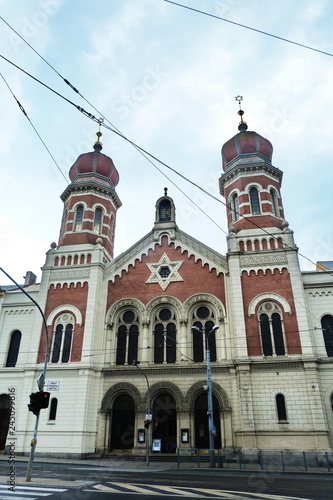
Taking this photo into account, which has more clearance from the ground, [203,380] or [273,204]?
[273,204]

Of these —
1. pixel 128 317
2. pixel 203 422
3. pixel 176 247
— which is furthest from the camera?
pixel 176 247

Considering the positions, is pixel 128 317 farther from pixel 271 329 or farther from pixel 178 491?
pixel 178 491

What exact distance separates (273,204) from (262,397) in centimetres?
1589

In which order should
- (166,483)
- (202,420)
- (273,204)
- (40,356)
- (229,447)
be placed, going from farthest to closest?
(273,204) → (40,356) → (202,420) → (229,447) → (166,483)

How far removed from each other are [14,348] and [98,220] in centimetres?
1299

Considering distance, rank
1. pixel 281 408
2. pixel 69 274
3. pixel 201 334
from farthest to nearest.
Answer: pixel 69 274
pixel 201 334
pixel 281 408

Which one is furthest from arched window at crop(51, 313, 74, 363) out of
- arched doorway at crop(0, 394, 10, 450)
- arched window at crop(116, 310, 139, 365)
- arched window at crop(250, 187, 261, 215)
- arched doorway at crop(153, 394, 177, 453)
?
arched window at crop(250, 187, 261, 215)

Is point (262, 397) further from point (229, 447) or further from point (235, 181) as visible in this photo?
point (235, 181)

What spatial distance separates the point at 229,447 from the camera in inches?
917

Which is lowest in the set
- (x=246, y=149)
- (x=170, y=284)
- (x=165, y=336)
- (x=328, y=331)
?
(x=328, y=331)

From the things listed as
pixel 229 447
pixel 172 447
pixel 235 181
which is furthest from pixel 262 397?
pixel 235 181

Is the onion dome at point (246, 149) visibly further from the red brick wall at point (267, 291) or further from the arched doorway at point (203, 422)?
the arched doorway at point (203, 422)

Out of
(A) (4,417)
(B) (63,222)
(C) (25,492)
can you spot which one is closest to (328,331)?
(C) (25,492)

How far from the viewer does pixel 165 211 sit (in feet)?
108
